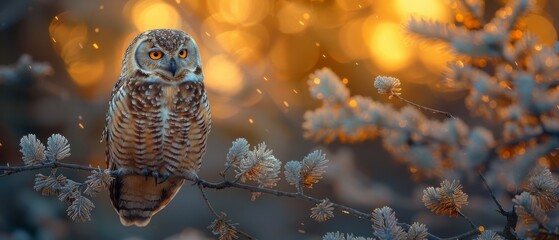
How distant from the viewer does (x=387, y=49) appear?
7.41m

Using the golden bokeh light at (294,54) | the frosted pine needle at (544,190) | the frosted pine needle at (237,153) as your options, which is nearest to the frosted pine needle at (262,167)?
the frosted pine needle at (237,153)

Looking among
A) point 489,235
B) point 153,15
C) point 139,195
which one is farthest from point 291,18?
Answer: point 489,235

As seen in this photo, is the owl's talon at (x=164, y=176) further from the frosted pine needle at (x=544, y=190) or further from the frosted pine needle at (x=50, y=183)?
the frosted pine needle at (x=544, y=190)

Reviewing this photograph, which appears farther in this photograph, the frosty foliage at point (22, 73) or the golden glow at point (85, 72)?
the golden glow at point (85, 72)

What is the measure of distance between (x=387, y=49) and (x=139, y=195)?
424 cm

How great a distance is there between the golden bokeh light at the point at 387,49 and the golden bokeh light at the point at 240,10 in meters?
1.56

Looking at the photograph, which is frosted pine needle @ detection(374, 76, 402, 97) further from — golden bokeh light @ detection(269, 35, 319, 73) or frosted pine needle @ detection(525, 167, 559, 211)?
golden bokeh light @ detection(269, 35, 319, 73)

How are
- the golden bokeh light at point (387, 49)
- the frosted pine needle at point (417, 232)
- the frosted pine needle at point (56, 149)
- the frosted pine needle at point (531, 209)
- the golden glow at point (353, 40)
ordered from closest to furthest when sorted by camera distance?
1. the frosted pine needle at point (531, 209)
2. the frosted pine needle at point (417, 232)
3. the frosted pine needle at point (56, 149)
4. the golden bokeh light at point (387, 49)
5. the golden glow at point (353, 40)

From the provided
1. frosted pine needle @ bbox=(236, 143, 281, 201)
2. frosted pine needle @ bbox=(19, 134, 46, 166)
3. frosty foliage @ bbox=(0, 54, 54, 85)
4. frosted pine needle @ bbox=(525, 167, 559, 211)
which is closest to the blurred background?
frosty foliage @ bbox=(0, 54, 54, 85)

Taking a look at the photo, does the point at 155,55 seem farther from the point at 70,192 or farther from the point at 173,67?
the point at 70,192

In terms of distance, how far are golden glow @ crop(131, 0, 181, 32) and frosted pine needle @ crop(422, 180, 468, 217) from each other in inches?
221

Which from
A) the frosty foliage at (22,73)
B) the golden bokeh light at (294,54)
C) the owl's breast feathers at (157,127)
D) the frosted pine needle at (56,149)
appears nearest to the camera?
the frosted pine needle at (56,149)

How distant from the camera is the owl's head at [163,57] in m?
3.25

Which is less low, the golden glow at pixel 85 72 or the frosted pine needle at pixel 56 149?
the golden glow at pixel 85 72
